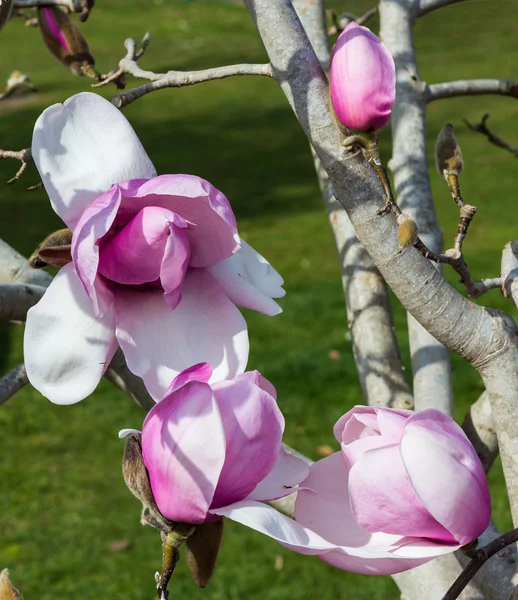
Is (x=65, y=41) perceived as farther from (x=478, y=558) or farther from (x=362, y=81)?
(x=478, y=558)

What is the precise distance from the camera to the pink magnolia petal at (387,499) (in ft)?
1.55

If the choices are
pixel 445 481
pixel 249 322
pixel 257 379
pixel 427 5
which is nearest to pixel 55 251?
pixel 257 379

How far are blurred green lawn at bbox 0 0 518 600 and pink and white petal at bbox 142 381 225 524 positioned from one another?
8.18ft

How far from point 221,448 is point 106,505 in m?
3.12

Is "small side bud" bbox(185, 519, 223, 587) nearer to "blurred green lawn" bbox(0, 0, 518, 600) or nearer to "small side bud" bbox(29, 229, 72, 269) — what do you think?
"small side bud" bbox(29, 229, 72, 269)

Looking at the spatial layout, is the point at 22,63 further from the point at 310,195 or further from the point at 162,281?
the point at 162,281

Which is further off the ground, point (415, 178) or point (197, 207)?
point (197, 207)

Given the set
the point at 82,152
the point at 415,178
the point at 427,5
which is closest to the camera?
the point at 82,152

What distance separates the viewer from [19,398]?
4246 millimetres

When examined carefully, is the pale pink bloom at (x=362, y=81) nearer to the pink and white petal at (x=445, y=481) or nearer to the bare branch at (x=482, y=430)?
the pink and white petal at (x=445, y=481)

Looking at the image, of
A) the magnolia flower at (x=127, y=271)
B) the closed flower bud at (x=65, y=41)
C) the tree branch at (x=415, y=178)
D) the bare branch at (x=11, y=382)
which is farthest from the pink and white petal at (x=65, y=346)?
the closed flower bud at (x=65, y=41)

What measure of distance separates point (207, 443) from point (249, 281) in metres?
0.16

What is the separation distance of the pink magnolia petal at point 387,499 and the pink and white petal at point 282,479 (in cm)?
4

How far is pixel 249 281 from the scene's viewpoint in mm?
569
